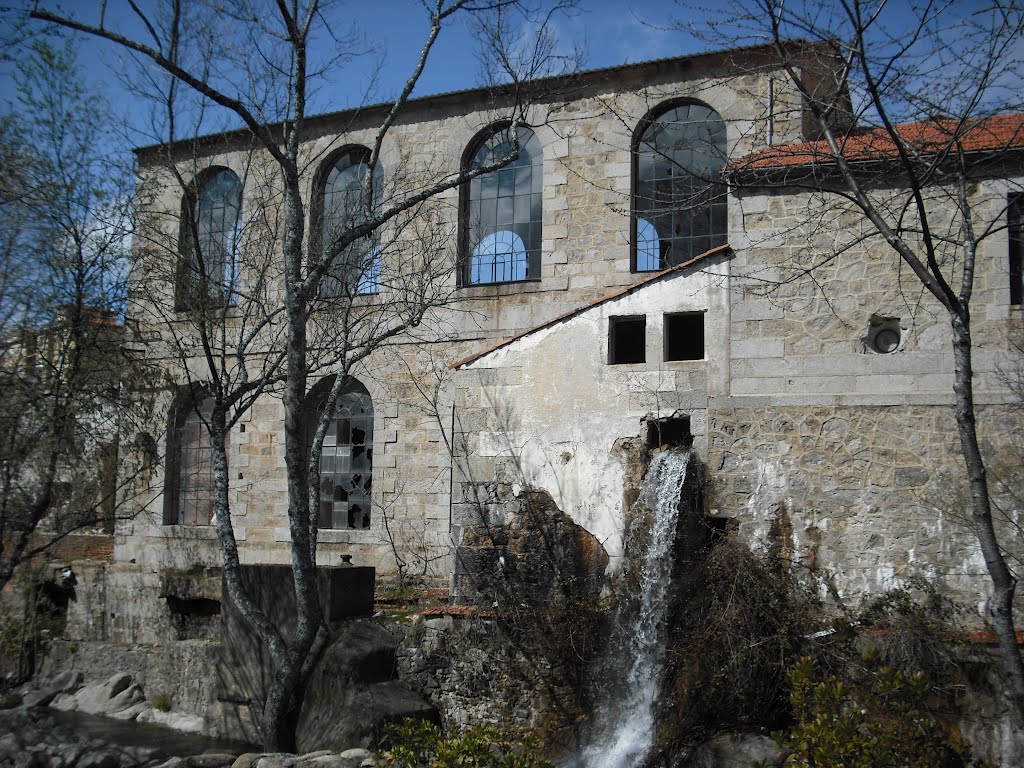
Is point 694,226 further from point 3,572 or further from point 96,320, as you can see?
point 3,572

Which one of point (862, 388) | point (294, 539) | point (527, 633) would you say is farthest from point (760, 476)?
point (294, 539)

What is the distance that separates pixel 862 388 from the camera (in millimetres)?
8297

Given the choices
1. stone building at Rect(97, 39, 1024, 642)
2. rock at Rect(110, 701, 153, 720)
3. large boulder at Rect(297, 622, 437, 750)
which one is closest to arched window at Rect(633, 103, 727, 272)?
stone building at Rect(97, 39, 1024, 642)

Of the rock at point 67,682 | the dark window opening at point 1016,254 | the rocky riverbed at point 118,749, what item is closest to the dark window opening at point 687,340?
the dark window opening at point 1016,254

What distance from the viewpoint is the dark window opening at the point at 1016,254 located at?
8141mm

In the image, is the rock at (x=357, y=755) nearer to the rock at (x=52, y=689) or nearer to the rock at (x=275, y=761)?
the rock at (x=275, y=761)

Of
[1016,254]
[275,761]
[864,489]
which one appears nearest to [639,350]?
[864,489]

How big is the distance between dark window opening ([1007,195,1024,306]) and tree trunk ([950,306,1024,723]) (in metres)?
2.59

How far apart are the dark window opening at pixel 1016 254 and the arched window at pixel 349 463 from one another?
873cm

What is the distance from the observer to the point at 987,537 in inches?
226

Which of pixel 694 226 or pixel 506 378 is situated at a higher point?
pixel 694 226

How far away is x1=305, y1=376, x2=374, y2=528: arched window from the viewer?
13648mm

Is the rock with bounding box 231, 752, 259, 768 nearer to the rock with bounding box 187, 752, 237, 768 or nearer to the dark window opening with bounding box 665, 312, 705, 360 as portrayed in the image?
the rock with bounding box 187, 752, 237, 768

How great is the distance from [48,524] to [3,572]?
3.93 meters
